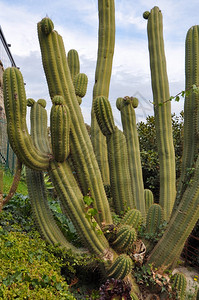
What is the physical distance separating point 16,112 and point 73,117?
0.72 m

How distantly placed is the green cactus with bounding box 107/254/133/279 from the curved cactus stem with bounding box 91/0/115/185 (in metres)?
1.79

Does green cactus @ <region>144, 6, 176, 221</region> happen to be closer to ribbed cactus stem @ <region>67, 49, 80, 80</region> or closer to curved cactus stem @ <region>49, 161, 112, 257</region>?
ribbed cactus stem @ <region>67, 49, 80, 80</region>

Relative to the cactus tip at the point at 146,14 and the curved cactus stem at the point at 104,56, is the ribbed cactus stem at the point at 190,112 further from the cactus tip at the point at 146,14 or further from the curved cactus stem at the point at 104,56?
the curved cactus stem at the point at 104,56

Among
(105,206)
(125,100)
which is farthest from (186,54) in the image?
(105,206)

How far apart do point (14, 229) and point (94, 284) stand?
4.12 feet

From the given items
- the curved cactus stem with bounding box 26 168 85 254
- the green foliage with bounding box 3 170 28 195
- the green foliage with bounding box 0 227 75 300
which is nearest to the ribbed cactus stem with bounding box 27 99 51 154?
the curved cactus stem with bounding box 26 168 85 254

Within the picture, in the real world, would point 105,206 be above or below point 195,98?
below

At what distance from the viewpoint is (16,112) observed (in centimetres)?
342

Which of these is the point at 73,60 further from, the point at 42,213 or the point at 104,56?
the point at 42,213

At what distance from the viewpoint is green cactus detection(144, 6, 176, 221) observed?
512cm

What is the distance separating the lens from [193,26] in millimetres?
5117

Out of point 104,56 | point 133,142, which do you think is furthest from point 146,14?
point 133,142

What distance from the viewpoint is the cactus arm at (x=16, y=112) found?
3393 millimetres

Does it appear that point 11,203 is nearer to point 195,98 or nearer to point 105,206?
point 105,206
